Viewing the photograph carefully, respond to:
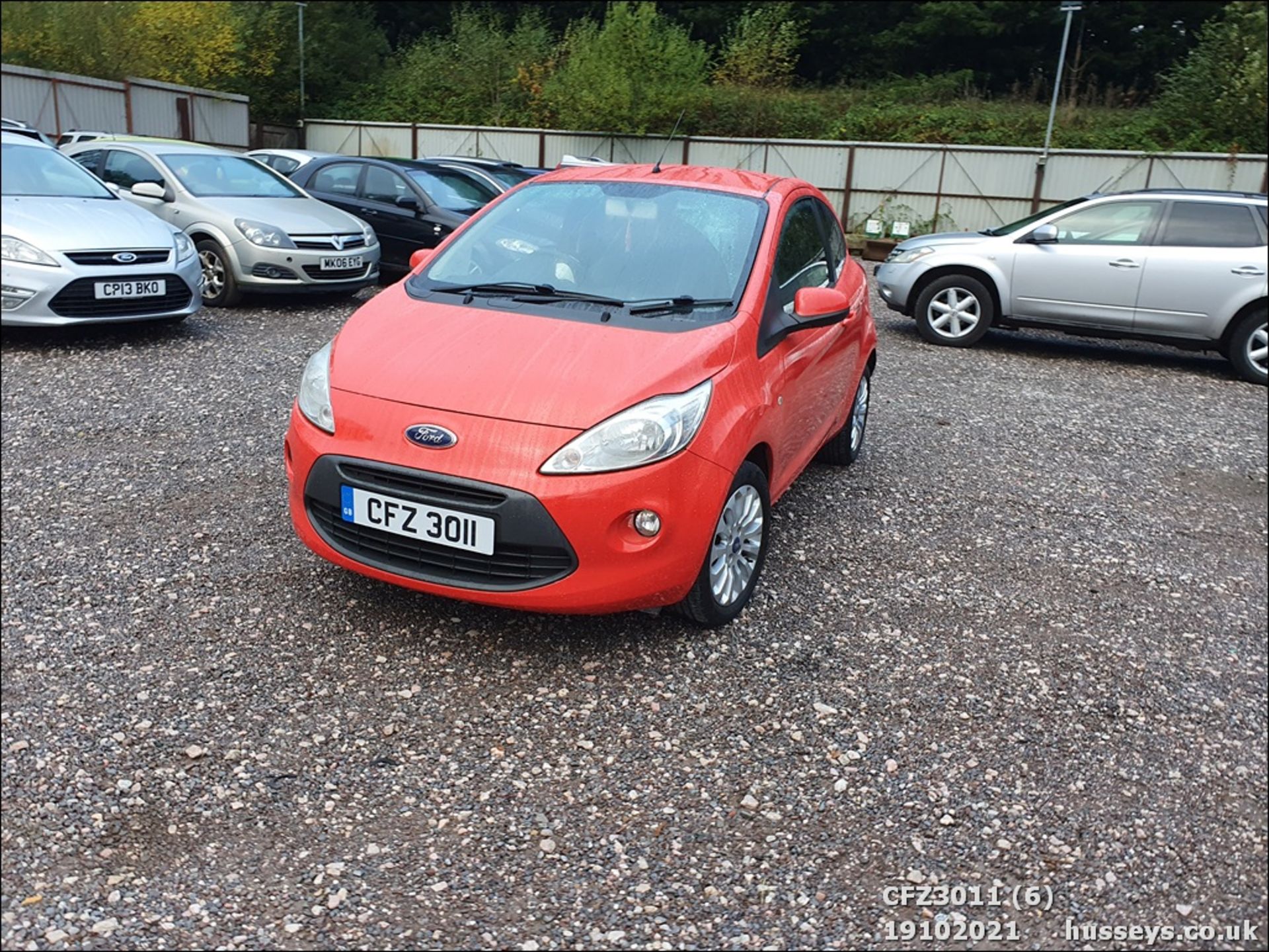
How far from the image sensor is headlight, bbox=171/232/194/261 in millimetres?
7176

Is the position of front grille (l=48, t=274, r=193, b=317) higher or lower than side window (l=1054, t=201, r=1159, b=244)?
lower

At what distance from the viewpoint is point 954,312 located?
975 cm

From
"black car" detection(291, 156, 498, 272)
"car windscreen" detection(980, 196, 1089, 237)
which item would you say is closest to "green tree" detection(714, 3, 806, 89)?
"black car" detection(291, 156, 498, 272)

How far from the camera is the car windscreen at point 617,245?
3.98m

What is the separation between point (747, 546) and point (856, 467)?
222 centimetres

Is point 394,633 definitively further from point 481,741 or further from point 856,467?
point 856,467

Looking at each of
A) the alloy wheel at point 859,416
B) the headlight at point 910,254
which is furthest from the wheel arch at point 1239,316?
the alloy wheel at point 859,416

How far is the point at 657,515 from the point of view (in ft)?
10.4

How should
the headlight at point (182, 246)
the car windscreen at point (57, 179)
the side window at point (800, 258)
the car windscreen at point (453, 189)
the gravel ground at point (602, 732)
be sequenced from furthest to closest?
the car windscreen at point (453, 189) → the headlight at point (182, 246) → the car windscreen at point (57, 179) → the side window at point (800, 258) → the gravel ground at point (602, 732)

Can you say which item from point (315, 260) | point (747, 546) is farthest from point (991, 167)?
point (747, 546)

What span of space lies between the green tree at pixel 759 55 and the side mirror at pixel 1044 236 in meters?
21.5

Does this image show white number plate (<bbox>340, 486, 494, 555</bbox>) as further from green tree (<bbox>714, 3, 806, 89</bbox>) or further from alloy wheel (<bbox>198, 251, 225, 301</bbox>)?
green tree (<bbox>714, 3, 806, 89</bbox>)

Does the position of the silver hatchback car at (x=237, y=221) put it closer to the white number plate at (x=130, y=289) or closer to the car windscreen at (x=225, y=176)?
the car windscreen at (x=225, y=176)

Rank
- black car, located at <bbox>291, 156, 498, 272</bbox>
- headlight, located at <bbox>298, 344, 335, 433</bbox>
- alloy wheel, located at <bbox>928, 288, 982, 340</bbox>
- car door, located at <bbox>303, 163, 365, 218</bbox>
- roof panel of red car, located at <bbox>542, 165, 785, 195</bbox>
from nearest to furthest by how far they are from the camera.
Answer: headlight, located at <bbox>298, 344, 335, 433</bbox>, roof panel of red car, located at <bbox>542, 165, 785, 195</bbox>, alloy wheel, located at <bbox>928, 288, 982, 340</bbox>, black car, located at <bbox>291, 156, 498, 272</bbox>, car door, located at <bbox>303, 163, 365, 218</bbox>
